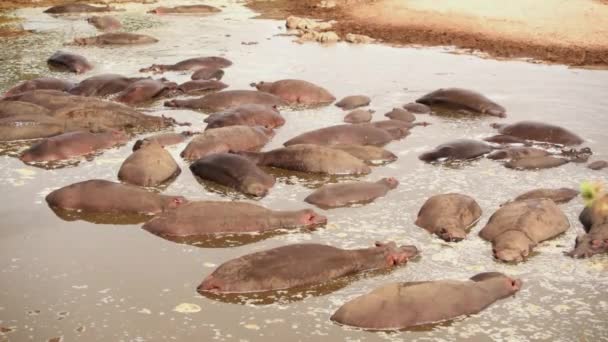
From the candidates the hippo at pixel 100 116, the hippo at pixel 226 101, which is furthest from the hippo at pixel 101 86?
the hippo at pixel 100 116

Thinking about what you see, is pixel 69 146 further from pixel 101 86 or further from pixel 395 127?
pixel 395 127

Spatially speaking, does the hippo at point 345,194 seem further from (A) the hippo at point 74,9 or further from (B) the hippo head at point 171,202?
(A) the hippo at point 74,9

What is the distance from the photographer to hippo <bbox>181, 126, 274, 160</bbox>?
8164mm

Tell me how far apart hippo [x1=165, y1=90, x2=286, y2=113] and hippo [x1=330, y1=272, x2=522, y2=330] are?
17.4 feet

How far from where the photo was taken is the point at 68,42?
49.4ft

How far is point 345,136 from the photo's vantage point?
8570mm

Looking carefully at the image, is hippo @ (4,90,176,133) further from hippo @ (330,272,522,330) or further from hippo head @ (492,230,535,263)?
hippo @ (330,272,522,330)

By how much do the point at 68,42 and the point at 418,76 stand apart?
642 centimetres

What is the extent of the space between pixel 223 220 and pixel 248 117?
3.02m

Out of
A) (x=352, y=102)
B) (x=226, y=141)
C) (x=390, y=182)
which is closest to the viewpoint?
(x=390, y=182)

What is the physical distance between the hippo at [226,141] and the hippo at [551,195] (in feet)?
9.07

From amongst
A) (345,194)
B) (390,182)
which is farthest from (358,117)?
(345,194)

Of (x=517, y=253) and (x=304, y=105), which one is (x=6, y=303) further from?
(x=304, y=105)

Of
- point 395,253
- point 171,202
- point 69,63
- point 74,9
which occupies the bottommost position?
point 74,9
